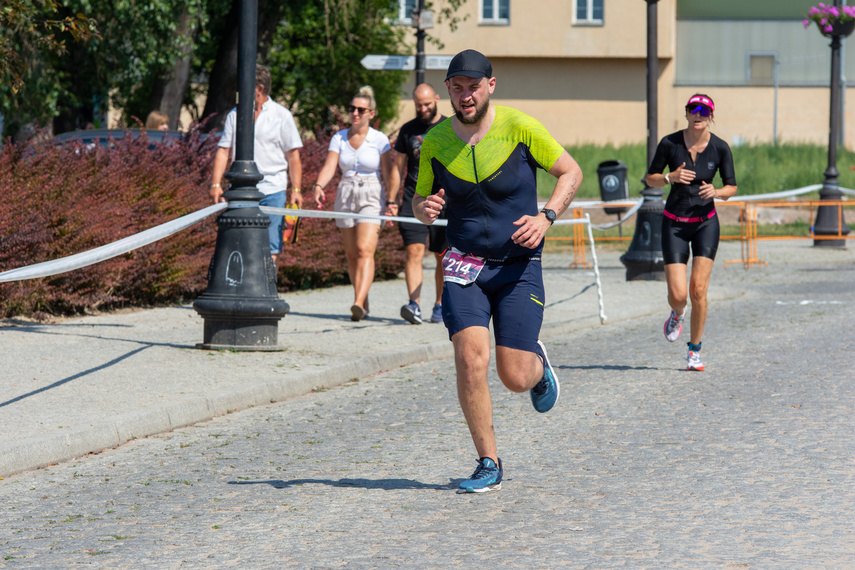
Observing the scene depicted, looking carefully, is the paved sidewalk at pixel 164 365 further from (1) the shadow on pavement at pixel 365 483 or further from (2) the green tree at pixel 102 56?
(2) the green tree at pixel 102 56

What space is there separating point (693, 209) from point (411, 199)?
2.72 meters

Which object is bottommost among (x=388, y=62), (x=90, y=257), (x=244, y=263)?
(x=244, y=263)

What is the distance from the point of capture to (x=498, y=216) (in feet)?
17.7

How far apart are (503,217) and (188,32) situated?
1564 centimetres

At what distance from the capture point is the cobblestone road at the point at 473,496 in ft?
14.9

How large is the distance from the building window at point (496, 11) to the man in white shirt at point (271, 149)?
119ft

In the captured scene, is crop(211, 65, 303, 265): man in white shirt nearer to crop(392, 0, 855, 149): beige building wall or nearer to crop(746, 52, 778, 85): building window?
crop(392, 0, 855, 149): beige building wall

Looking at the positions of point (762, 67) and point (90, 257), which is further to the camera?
point (762, 67)

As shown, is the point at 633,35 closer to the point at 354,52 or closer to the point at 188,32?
the point at 354,52

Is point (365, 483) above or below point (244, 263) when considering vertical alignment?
below

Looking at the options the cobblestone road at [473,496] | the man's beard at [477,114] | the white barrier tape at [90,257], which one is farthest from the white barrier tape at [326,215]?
the man's beard at [477,114]

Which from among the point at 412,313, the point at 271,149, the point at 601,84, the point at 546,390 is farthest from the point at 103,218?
the point at 601,84

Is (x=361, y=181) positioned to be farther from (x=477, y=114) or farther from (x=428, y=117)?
(x=477, y=114)

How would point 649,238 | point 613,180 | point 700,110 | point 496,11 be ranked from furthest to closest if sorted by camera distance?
point 496,11 → point 613,180 → point 649,238 → point 700,110
